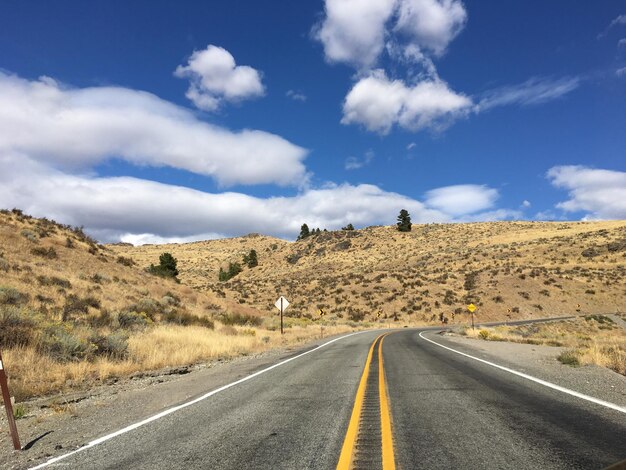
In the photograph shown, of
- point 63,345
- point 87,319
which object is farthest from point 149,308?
point 63,345

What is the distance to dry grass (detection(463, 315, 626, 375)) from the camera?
13.4 m

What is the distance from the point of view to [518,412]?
7180 mm

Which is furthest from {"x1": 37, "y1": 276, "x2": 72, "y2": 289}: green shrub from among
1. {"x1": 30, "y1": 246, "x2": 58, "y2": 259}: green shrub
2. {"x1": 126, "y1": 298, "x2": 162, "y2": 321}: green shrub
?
{"x1": 30, "y1": 246, "x2": 58, "y2": 259}: green shrub

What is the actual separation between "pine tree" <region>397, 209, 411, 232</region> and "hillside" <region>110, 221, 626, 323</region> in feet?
6.23

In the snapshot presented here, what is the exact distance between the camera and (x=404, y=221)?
10994 cm

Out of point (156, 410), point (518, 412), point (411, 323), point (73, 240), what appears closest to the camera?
point (518, 412)

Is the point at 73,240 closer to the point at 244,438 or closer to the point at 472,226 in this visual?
the point at 244,438

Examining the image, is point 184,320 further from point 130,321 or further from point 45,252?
point 45,252

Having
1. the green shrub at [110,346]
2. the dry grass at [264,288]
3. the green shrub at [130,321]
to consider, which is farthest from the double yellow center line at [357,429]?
the green shrub at [130,321]

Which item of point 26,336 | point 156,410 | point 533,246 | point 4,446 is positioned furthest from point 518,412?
point 533,246

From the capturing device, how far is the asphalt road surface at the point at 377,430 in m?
5.09

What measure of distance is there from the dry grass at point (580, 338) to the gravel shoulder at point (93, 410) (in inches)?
413

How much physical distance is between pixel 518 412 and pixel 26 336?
13527 mm

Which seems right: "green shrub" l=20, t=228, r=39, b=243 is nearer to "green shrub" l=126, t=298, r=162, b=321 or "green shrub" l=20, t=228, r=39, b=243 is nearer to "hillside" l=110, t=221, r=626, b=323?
"green shrub" l=126, t=298, r=162, b=321
